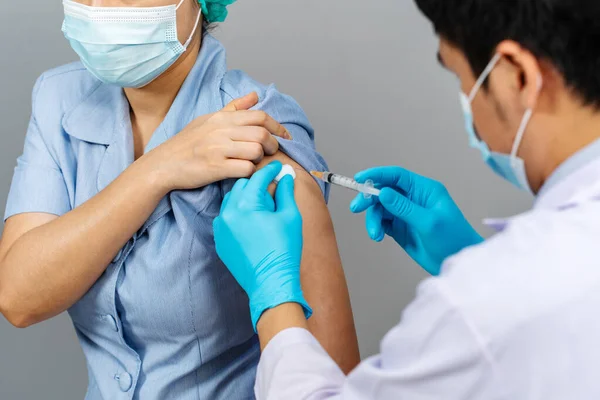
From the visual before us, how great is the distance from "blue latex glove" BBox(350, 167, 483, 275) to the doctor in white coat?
266 millimetres

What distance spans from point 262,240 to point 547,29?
1.86 feet

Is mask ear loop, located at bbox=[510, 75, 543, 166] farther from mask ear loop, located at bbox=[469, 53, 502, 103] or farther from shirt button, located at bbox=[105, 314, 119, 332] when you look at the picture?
shirt button, located at bbox=[105, 314, 119, 332]

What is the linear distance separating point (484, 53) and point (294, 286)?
465mm

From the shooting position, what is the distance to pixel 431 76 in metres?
2.00

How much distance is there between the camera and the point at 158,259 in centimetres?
132

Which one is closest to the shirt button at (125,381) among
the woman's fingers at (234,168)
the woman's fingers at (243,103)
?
the woman's fingers at (234,168)

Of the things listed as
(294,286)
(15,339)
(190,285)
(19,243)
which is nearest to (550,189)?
(294,286)

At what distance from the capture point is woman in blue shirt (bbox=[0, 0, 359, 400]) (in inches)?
51.7

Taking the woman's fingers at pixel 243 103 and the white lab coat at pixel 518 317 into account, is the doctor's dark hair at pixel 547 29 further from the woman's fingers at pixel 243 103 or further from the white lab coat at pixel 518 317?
the woman's fingers at pixel 243 103

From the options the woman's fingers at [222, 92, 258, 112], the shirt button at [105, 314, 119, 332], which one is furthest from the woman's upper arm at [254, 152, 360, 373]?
the shirt button at [105, 314, 119, 332]

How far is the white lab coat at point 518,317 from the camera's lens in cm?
80

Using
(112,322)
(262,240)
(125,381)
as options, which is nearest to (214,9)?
(262,240)

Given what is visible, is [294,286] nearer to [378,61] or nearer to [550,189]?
[550,189]

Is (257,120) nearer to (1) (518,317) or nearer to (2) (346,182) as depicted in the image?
(2) (346,182)
